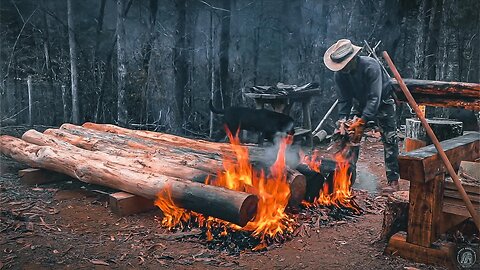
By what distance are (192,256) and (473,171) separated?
9.99 ft

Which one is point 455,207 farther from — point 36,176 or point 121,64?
point 121,64

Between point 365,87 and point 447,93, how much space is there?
1602 millimetres

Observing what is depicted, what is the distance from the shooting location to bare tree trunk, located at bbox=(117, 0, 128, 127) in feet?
35.7

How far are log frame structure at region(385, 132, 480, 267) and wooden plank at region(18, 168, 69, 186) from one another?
18.2 ft

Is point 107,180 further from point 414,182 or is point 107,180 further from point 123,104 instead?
point 123,104

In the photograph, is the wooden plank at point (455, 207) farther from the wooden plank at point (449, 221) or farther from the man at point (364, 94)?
the man at point (364, 94)

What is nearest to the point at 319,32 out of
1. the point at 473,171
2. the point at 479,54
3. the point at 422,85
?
the point at 479,54

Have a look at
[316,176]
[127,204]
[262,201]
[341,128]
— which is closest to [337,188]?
[316,176]

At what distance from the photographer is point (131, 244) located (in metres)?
4.79

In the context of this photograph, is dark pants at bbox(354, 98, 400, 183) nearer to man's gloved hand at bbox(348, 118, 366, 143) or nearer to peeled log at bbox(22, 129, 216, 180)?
man's gloved hand at bbox(348, 118, 366, 143)

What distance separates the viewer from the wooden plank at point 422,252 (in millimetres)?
4066

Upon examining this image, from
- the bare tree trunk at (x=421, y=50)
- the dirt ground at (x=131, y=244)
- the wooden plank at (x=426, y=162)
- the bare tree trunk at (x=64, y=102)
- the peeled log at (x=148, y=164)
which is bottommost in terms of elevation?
the dirt ground at (x=131, y=244)

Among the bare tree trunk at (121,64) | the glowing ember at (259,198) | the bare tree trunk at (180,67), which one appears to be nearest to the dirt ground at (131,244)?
the glowing ember at (259,198)

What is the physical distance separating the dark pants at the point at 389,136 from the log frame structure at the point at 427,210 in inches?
103
